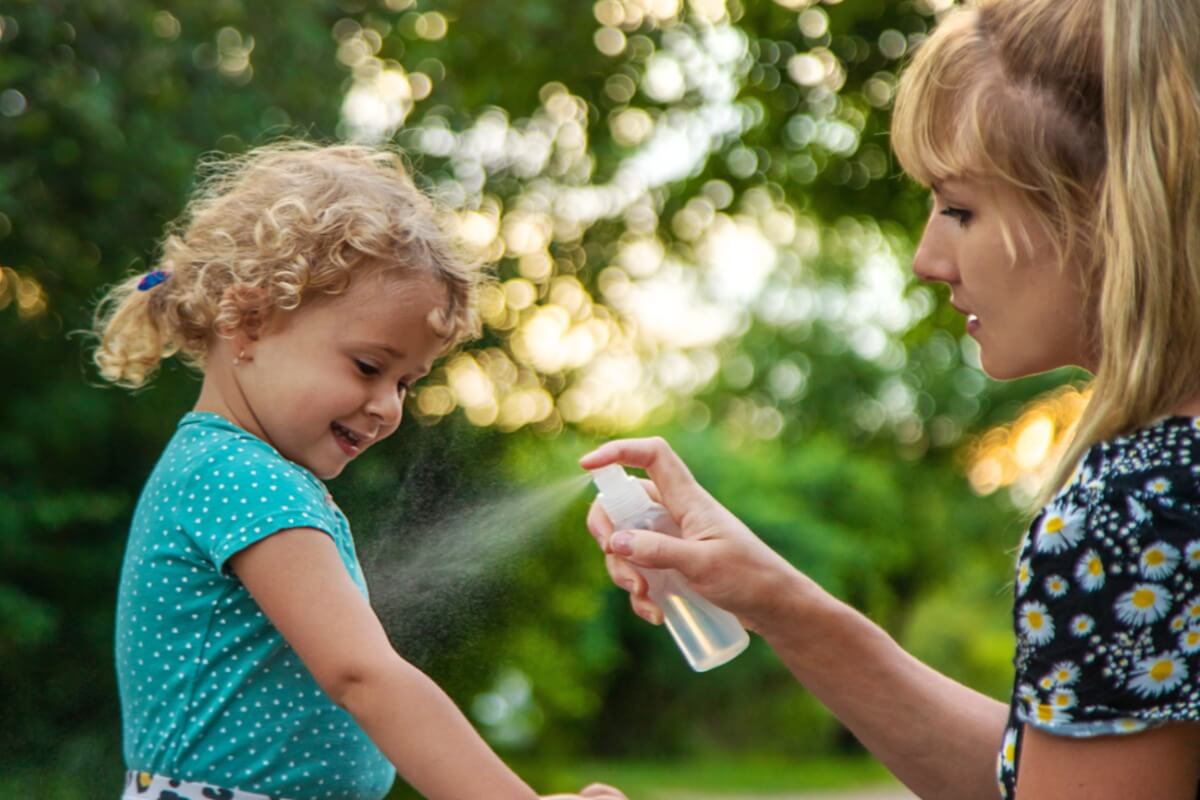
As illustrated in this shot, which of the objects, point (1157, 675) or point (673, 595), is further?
point (673, 595)

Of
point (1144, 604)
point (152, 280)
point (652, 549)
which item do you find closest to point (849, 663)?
point (652, 549)

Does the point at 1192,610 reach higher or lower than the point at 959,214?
lower

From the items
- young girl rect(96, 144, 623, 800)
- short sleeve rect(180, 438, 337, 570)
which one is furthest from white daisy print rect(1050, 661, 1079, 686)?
short sleeve rect(180, 438, 337, 570)

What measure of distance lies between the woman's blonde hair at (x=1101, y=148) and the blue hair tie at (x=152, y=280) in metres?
1.21

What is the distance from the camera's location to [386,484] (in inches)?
162

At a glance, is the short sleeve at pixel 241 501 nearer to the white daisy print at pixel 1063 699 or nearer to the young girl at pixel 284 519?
the young girl at pixel 284 519

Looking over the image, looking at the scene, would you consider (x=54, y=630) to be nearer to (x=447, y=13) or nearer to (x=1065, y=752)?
(x=447, y=13)

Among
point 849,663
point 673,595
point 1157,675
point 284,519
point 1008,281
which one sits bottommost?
point 849,663

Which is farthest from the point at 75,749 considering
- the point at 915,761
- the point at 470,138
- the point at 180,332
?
the point at 470,138

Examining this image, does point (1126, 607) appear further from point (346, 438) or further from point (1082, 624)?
point (346, 438)

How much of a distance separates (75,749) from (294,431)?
2.58 m

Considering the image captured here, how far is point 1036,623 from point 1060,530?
0.35 ft

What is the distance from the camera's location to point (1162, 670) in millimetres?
1521

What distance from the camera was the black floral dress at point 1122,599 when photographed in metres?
1.52
